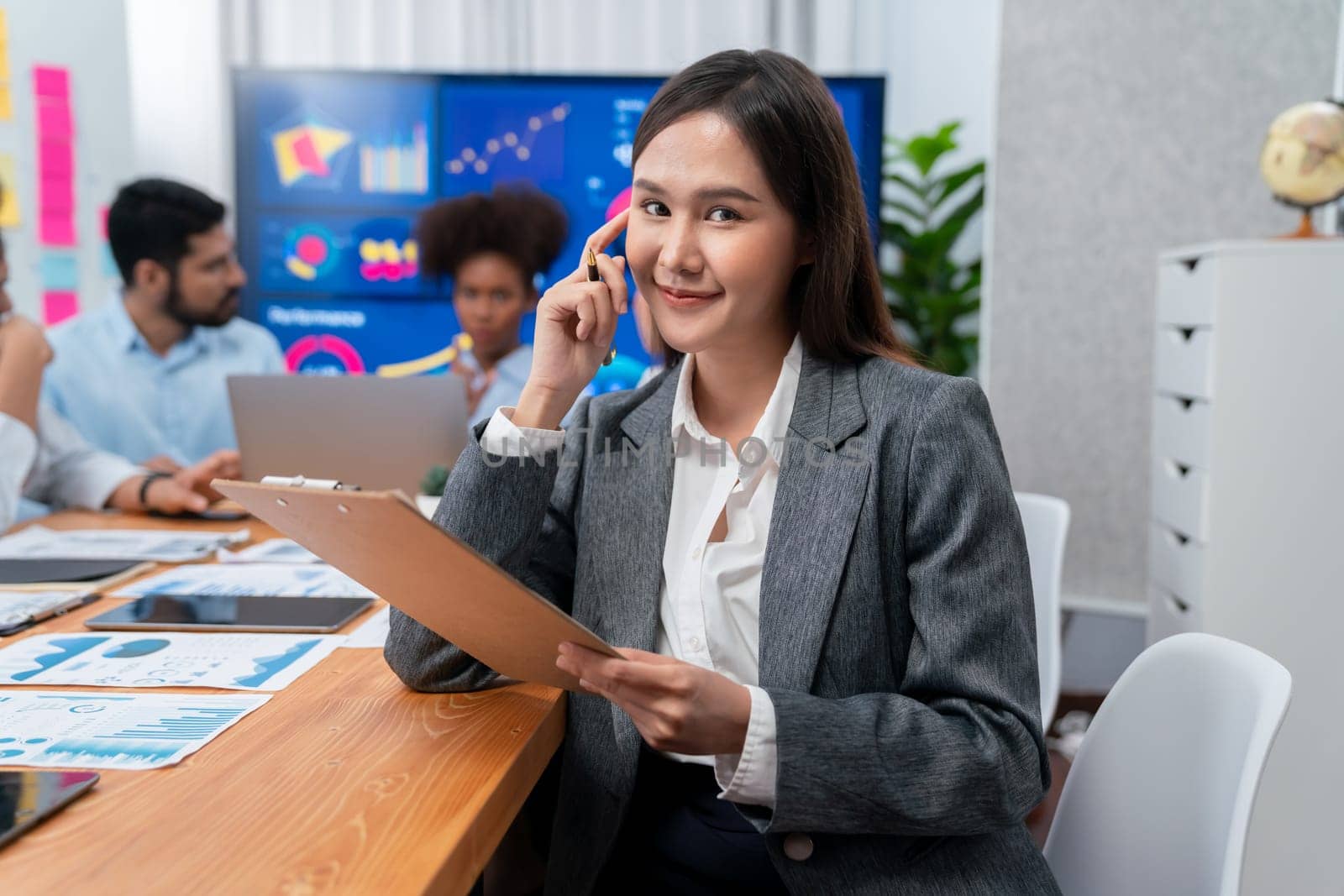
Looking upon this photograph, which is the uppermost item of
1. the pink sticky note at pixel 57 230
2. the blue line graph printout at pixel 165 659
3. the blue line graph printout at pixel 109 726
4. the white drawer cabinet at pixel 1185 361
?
the pink sticky note at pixel 57 230

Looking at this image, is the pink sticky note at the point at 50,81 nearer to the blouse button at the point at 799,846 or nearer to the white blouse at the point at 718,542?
the white blouse at the point at 718,542

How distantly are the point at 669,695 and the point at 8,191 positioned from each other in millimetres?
3333

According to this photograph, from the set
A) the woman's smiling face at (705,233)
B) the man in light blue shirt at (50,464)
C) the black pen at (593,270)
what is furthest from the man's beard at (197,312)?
the woman's smiling face at (705,233)

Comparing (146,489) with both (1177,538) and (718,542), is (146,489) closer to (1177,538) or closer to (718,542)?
(718,542)

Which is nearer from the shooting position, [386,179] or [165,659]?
[165,659]

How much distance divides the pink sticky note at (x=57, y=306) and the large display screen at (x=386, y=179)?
0.56 metres

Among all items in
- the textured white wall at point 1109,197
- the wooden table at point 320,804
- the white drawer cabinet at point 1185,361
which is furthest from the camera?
the textured white wall at point 1109,197

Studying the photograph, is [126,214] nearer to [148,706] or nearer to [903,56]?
[148,706]

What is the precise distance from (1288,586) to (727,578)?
57.1 inches

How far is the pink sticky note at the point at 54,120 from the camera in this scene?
344 cm

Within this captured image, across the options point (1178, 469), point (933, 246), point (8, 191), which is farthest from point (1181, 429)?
point (8, 191)

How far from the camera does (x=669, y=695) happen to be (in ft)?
2.91

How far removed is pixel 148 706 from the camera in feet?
3.44

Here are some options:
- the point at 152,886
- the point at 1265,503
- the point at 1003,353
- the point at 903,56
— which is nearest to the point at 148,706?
the point at 152,886
